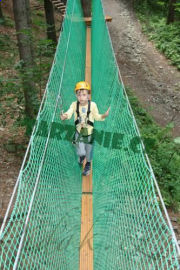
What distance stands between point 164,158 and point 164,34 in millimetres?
7196

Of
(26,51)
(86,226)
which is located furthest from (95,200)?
(26,51)

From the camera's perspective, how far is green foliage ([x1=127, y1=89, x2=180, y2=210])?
3.24 m

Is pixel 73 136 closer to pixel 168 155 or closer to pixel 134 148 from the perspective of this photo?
pixel 134 148

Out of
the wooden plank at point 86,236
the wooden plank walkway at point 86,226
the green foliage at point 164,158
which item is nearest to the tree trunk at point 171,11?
the green foliage at point 164,158

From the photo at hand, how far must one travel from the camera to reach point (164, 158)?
13.0 ft

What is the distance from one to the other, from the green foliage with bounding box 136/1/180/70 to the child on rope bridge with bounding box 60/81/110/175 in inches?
A: 259

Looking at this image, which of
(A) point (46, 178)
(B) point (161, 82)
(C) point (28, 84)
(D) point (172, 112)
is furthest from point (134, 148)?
(B) point (161, 82)

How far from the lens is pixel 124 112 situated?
222 cm

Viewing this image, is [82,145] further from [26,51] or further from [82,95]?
[26,51]

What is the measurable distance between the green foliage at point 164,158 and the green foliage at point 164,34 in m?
3.88

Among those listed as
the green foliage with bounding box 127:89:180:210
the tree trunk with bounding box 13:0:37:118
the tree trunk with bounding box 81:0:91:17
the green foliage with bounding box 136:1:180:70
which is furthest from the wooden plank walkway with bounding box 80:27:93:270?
the green foliage with bounding box 136:1:180:70

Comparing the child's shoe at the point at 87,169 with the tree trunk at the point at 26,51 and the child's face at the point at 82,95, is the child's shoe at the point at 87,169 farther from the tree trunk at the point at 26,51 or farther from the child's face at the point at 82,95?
the tree trunk at the point at 26,51

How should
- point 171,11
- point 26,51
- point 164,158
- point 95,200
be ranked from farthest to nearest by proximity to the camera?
point 171,11 < point 164,158 < point 26,51 < point 95,200

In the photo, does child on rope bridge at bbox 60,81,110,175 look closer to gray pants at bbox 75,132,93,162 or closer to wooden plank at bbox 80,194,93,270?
gray pants at bbox 75,132,93,162
